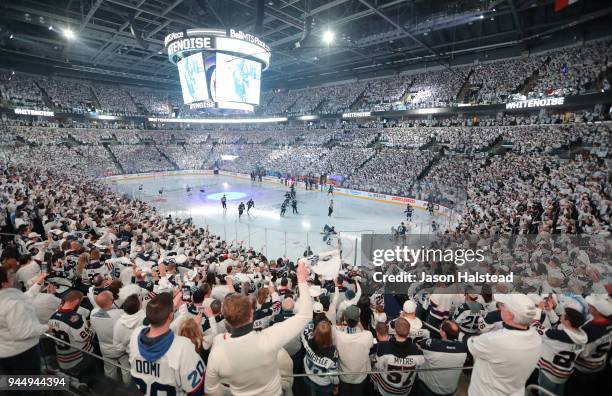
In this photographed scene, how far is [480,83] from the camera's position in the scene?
28.8 m

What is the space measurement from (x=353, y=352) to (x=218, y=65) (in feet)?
79.4

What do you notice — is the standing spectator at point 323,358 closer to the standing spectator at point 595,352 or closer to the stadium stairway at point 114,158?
the standing spectator at point 595,352

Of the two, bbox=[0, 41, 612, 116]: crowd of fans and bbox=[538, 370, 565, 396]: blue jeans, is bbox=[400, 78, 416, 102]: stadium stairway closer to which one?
bbox=[0, 41, 612, 116]: crowd of fans

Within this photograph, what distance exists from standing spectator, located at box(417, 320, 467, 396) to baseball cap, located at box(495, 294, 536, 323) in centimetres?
96

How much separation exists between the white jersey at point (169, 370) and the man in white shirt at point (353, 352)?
1.50 metres

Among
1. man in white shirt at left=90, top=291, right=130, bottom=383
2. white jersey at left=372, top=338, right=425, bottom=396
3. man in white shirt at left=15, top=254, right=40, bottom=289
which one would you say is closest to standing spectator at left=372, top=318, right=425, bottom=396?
white jersey at left=372, top=338, right=425, bottom=396

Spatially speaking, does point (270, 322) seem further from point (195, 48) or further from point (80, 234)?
point (195, 48)

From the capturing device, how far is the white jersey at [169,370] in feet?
6.61

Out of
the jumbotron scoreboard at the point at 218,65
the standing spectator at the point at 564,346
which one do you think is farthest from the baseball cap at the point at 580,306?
the jumbotron scoreboard at the point at 218,65

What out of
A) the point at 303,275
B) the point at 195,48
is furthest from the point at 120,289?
the point at 195,48

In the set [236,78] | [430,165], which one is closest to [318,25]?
[236,78]

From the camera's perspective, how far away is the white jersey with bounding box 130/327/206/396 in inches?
79.3

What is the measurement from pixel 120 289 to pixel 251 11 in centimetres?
2646

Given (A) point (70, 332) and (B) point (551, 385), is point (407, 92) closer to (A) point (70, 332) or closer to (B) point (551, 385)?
(B) point (551, 385)
